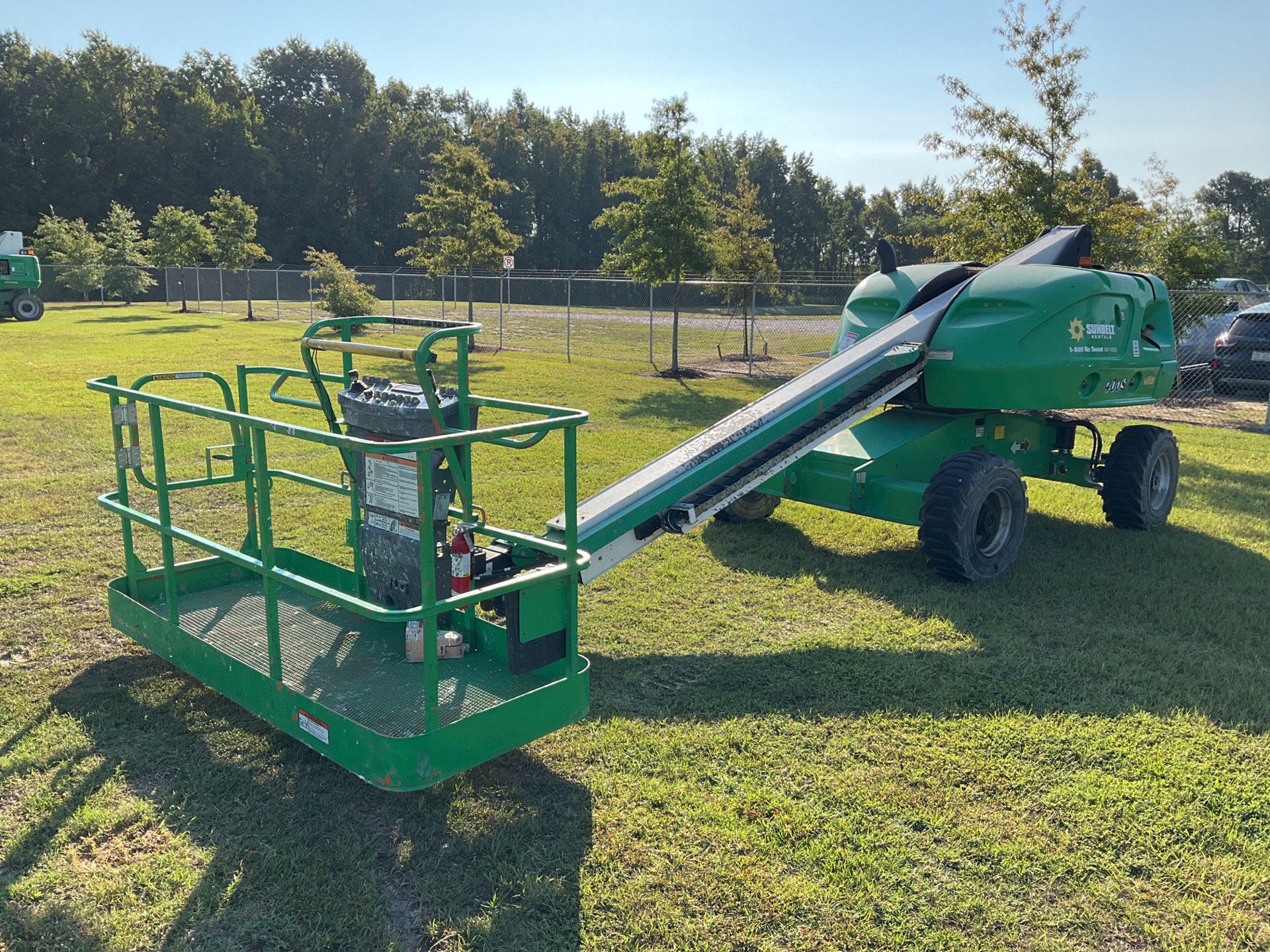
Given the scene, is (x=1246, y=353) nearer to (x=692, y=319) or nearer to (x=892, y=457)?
(x=892, y=457)

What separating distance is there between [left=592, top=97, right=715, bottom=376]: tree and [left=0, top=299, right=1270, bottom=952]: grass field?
12.1m

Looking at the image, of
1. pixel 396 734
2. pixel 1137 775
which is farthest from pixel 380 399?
pixel 1137 775

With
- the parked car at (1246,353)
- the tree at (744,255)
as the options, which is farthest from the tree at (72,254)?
the parked car at (1246,353)

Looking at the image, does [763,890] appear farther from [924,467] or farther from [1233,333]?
[1233,333]

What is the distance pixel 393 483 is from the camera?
4141 millimetres

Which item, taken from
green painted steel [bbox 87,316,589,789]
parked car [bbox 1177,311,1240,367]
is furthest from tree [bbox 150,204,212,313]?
green painted steel [bbox 87,316,589,789]

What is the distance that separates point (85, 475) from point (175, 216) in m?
34.6

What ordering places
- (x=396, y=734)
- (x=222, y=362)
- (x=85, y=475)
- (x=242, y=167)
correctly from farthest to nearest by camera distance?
(x=242, y=167) → (x=222, y=362) → (x=85, y=475) → (x=396, y=734)

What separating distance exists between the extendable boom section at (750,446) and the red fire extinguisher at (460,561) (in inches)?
22.0

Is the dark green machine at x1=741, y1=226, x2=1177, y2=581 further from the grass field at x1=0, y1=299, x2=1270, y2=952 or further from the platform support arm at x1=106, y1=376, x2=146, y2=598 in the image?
the platform support arm at x1=106, y1=376, x2=146, y2=598

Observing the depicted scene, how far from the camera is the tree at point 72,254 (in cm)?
3897

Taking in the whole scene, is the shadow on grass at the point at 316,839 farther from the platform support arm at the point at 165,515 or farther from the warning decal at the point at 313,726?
the platform support arm at the point at 165,515

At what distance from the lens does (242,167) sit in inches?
2579

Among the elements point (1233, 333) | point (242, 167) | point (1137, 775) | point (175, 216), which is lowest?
point (1137, 775)
